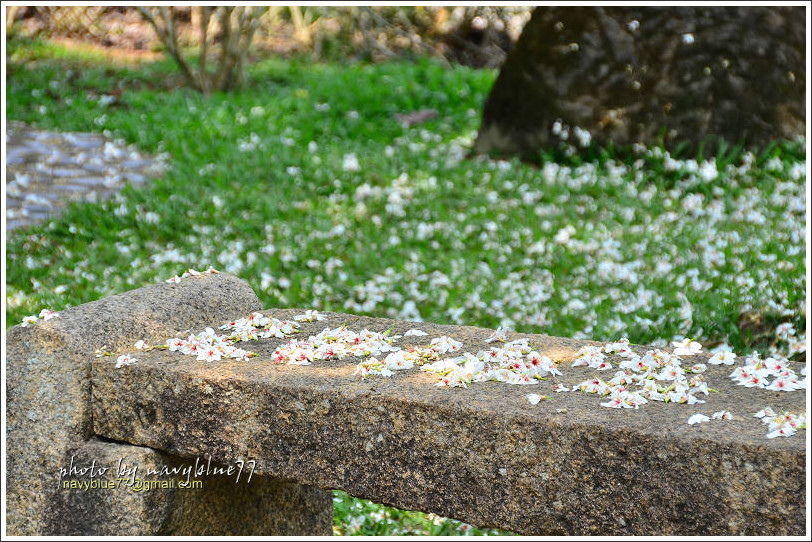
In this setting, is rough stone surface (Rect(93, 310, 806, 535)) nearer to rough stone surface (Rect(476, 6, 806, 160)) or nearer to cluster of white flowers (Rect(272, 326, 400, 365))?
cluster of white flowers (Rect(272, 326, 400, 365))

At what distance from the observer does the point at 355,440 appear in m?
2.28

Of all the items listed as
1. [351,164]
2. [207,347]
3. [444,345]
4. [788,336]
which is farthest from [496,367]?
[351,164]

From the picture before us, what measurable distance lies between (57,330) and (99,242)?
3.20 m

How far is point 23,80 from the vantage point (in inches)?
356

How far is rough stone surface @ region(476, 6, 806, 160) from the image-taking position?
21.5ft

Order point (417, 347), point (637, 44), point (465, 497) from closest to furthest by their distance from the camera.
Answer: point (465, 497) < point (417, 347) < point (637, 44)

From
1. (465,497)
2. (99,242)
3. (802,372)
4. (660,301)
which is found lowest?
(99,242)

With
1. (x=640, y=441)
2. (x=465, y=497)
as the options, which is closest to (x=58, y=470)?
(x=465, y=497)

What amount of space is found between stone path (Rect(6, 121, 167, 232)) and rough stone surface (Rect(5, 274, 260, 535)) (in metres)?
3.60

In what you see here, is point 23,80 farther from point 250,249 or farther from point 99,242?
point 250,249

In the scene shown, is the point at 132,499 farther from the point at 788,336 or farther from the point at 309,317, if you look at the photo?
the point at 788,336

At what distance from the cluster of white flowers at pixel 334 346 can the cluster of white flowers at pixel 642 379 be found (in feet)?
A: 1.91

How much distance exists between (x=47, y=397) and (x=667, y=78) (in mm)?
5333

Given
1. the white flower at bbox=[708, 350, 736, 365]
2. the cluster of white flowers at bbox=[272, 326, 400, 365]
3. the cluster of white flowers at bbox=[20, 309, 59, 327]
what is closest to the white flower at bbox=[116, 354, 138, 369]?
the cluster of white flowers at bbox=[20, 309, 59, 327]
